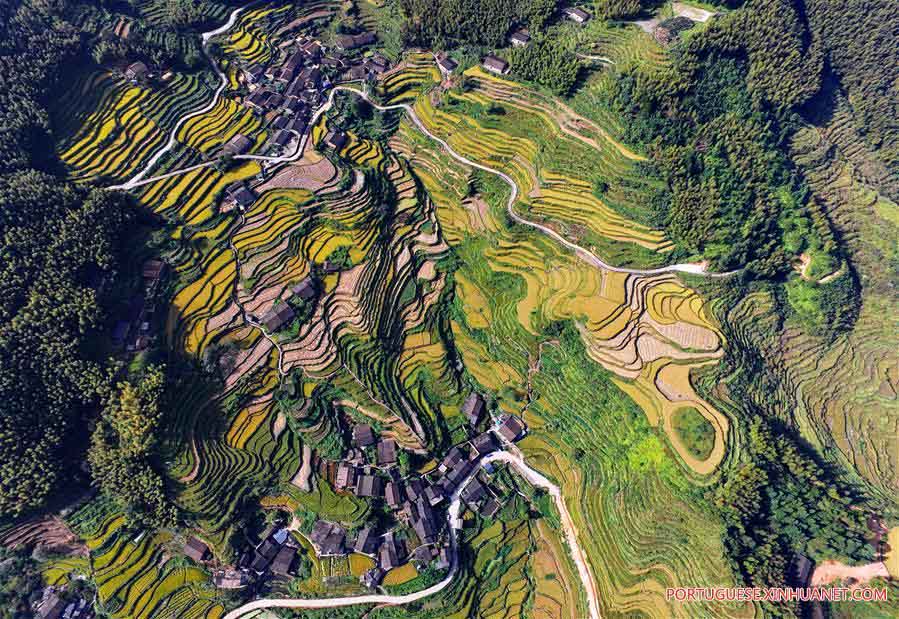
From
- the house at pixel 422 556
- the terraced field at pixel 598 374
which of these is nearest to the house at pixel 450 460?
the terraced field at pixel 598 374

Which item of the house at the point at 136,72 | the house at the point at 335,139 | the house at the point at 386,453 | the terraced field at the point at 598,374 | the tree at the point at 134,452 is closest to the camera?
the tree at the point at 134,452

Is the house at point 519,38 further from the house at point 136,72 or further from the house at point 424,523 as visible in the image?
the house at point 424,523

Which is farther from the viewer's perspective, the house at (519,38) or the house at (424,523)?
the house at (519,38)

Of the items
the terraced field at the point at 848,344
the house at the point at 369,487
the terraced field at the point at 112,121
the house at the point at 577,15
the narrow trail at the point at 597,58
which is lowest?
the house at the point at 369,487

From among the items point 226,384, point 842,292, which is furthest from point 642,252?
point 226,384

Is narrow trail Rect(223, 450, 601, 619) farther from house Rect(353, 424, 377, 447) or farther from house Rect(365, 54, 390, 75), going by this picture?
house Rect(365, 54, 390, 75)

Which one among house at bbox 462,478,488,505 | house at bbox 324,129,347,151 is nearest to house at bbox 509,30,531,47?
house at bbox 324,129,347,151
